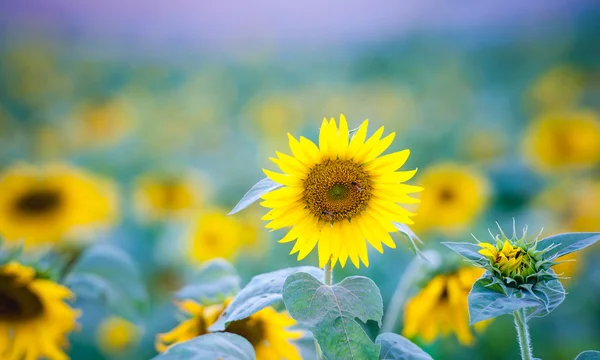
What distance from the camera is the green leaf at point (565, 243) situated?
0.62m

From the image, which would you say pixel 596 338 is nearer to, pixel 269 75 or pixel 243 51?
pixel 269 75

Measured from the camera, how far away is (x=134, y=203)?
2.00 m

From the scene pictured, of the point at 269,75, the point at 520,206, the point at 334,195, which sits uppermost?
the point at 269,75

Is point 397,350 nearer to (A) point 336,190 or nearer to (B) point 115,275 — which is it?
(A) point 336,190

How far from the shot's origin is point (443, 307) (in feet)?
3.16

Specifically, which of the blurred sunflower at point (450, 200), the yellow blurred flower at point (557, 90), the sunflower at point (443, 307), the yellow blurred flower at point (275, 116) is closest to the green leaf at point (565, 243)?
the sunflower at point (443, 307)

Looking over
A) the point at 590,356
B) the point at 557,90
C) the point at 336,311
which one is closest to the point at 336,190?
the point at 336,311

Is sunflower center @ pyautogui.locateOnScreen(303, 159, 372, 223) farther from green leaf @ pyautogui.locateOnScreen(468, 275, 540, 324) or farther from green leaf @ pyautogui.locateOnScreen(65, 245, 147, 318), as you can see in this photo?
green leaf @ pyautogui.locateOnScreen(65, 245, 147, 318)

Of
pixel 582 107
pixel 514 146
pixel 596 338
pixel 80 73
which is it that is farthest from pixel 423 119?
pixel 80 73

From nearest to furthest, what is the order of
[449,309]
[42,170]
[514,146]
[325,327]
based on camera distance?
1. [325,327]
2. [449,309]
3. [42,170]
4. [514,146]

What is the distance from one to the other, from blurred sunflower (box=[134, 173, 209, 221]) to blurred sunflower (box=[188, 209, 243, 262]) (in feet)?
0.59

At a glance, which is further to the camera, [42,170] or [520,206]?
[520,206]

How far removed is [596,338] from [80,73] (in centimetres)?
321

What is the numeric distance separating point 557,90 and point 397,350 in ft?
8.87
